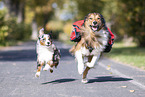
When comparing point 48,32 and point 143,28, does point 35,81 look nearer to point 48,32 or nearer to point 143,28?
point 48,32

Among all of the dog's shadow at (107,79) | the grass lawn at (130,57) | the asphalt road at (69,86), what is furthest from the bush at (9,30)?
the dog's shadow at (107,79)

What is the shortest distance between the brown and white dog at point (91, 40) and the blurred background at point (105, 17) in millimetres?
701

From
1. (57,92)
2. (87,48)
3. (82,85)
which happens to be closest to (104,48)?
(87,48)

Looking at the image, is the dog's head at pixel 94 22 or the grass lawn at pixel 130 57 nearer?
the dog's head at pixel 94 22

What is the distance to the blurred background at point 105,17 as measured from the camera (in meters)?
22.5

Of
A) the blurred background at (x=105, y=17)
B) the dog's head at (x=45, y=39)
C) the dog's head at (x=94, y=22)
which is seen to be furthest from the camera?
the blurred background at (x=105, y=17)

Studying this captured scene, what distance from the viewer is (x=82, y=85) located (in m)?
6.88

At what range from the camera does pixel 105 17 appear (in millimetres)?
40656

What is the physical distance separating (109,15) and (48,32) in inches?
1411

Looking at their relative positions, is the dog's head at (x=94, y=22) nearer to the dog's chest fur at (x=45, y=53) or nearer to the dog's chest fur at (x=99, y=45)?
the dog's chest fur at (x=99, y=45)

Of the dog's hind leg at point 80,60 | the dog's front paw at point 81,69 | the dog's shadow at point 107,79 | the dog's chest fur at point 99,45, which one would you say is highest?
the dog's chest fur at point 99,45

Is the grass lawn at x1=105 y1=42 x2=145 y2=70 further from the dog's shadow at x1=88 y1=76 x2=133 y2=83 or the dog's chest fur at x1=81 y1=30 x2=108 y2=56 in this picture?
the dog's chest fur at x1=81 y1=30 x2=108 y2=56

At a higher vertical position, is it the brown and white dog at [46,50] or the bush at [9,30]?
the brown and white dog at [46,50]

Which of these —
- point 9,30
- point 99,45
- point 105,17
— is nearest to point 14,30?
point 9,30
